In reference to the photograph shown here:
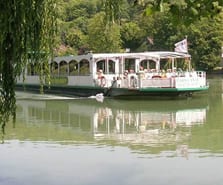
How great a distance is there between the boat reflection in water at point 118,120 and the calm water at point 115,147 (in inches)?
0.8

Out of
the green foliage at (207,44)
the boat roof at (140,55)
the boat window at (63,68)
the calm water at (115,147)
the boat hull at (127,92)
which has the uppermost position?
the green foliage at (207,44)

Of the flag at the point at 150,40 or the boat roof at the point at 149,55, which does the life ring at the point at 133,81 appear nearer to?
the boat roof at the point at 149,55

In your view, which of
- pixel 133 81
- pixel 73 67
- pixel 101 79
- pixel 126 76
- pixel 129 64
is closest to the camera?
pixel 133 81

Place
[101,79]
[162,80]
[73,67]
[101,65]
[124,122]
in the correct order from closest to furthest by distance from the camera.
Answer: [124,122], [162,80], [101,79], [101,65], [73,67]

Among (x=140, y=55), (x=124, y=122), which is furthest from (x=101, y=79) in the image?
(x=124, y=122)

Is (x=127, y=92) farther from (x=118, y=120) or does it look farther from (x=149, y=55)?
(x=118, y=120)

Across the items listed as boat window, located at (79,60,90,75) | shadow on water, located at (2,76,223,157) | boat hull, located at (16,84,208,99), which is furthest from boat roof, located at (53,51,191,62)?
shadow on water, located at (2,76,223,157)

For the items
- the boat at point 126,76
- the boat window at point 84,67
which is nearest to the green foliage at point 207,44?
the boat at point 126,76

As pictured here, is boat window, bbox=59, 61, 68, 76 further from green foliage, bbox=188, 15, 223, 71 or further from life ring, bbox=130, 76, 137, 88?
green foliage, bbox=188, 15, 223, 71

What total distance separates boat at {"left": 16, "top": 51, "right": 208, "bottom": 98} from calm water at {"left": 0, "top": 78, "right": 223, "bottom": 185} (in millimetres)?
2966

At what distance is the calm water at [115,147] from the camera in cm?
845

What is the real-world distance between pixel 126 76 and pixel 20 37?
18490mm

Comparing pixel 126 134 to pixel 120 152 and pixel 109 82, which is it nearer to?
pixel 120 152

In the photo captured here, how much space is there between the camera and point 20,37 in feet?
17.5
